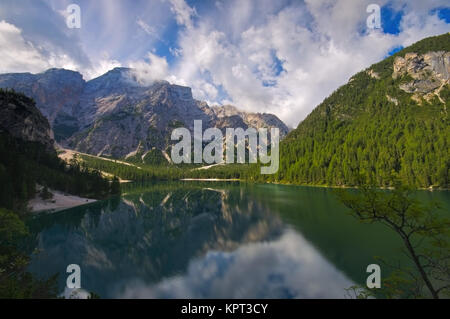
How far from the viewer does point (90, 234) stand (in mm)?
39625

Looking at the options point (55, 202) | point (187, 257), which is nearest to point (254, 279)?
point (187, 257)

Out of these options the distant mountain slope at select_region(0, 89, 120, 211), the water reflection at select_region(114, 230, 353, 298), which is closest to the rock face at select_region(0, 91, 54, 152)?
the distant mountain slope at select_region(0, 89, 120, 211)

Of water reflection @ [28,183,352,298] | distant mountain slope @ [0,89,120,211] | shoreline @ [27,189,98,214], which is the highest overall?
distant mountain slope @ [0,89,120,211]

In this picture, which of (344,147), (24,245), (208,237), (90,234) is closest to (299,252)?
(208,237)

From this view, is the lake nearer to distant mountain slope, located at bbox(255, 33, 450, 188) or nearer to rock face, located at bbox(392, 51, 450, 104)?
distant mountain slope, located at bbox(255, 33, 450, 188)

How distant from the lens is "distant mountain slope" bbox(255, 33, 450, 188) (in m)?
102

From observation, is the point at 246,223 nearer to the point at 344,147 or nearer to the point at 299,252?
the point at 299,252

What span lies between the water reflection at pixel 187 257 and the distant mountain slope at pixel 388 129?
88.5 m

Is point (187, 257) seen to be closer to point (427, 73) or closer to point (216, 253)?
point (216, 253)

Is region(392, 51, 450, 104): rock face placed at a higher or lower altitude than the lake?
higher

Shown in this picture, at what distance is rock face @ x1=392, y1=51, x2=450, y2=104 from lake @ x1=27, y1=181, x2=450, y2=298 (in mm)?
158453

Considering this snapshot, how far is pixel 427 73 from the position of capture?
506 ft

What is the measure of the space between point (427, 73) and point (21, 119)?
789ft
